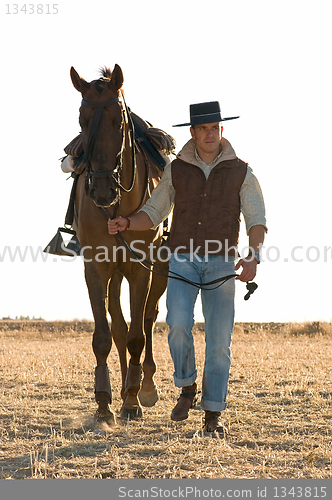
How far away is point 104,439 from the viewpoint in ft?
18.9

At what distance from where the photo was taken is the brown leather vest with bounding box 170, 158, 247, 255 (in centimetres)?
577

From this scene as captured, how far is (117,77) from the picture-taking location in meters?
6.28

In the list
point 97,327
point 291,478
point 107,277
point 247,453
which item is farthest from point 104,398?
point 291,478

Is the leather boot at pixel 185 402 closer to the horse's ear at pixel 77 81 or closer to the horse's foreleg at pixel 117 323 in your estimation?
the horse's foreleg at pixel 117 323

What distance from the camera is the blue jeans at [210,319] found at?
578 centimetres

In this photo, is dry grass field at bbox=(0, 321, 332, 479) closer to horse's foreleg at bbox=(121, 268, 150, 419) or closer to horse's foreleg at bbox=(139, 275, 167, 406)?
horse's foreleg at bbox=(139, 275, 167, 406)

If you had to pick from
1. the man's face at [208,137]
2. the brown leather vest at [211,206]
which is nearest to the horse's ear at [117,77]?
the man's face at [208,137]

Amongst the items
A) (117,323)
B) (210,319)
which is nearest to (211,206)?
(210,319)

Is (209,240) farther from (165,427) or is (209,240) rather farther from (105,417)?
(105,417)

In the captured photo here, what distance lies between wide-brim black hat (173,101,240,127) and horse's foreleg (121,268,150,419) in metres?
1.77

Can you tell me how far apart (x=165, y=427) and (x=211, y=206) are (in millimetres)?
2155

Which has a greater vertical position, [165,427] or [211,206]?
[211,206]

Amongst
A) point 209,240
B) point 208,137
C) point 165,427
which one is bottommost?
point 165,427

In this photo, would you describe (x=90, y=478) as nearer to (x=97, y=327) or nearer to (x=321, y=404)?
(x=97, y=327)
